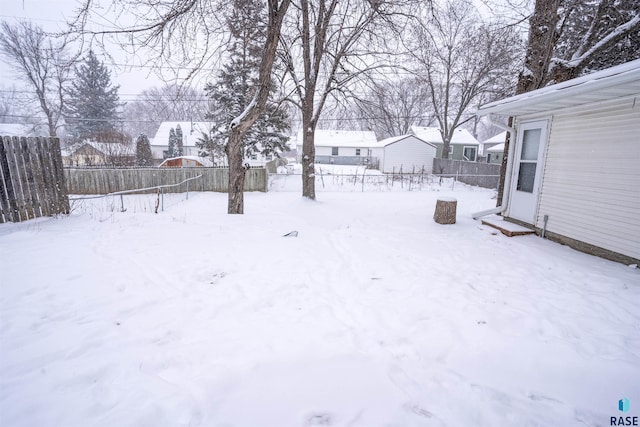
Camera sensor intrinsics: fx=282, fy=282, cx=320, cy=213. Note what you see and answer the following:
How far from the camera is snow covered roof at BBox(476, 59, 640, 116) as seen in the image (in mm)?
3768

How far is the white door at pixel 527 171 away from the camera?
6059mm

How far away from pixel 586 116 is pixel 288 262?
588 centimetres

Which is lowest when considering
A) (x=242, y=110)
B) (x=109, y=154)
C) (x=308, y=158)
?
(x=308, y=158)

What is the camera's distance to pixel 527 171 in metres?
6.45

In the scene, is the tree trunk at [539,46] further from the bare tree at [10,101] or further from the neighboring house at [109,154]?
the bare tree at [10,101]

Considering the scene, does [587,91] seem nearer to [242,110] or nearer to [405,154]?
[242,110]

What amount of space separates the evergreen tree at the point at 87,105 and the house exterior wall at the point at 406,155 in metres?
27.2

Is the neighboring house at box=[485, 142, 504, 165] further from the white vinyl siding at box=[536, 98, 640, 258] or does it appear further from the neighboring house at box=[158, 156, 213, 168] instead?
the neighboring house at box=[158, 156, 213, 168]

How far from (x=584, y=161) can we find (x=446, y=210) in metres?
2.70

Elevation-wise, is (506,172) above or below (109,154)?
below

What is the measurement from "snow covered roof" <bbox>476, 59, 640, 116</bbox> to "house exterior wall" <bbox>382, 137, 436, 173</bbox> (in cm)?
2173

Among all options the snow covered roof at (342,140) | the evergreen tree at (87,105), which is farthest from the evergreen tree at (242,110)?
the snow covered roof at (342,140)

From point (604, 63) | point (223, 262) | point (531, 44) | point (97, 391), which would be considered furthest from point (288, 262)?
point (604, 63)

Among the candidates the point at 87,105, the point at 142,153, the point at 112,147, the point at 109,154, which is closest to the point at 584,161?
the point at 142,153
